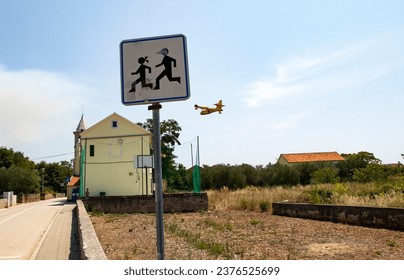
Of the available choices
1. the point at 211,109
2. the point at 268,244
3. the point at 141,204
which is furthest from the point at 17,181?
the point at 211,109

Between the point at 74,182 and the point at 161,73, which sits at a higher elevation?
the point at 74,182

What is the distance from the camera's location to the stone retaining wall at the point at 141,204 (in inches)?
850

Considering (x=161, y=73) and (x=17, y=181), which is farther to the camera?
(x=17, y=181)

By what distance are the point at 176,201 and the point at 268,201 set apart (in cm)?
564

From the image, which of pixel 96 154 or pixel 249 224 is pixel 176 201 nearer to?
pixel 249 224

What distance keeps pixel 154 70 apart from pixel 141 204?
774 inches

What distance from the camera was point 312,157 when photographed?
84.9m

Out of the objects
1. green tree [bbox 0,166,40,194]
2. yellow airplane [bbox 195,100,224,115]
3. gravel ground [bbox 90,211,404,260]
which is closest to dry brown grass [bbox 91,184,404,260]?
gravel ground [bbox 90,211,404,260]

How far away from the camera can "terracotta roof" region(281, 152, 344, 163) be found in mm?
83312

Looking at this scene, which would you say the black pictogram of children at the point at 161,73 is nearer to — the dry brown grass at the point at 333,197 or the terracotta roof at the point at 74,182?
the dry brown grass at the point at 333,197

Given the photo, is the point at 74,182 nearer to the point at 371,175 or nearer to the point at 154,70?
the point at 371,175

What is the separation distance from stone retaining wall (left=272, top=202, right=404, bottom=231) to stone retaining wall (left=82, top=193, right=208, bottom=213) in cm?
641

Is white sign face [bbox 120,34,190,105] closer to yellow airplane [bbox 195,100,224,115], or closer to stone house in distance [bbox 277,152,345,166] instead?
yellow airplane [bbox 195,100,224,115]

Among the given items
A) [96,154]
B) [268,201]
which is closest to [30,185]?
[96,154]
